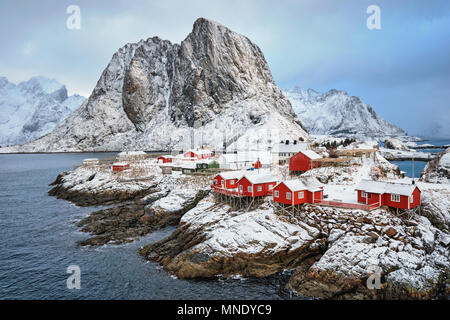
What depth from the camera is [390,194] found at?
28.5 m

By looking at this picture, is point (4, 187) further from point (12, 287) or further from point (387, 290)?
point (387, 290)

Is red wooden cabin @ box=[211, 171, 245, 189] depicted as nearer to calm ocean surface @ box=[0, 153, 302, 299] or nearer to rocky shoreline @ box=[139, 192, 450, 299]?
rocky shoreline @ box=[139, 192, 450, 299]

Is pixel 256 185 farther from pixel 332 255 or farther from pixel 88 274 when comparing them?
pixel 88 274

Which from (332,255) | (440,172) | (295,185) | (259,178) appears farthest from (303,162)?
(332,255)

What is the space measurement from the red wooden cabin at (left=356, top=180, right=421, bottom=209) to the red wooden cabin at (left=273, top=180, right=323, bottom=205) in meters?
4.68

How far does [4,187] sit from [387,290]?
80728 mm

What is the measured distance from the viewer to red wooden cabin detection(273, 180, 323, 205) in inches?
1198

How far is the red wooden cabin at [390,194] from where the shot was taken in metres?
27.4

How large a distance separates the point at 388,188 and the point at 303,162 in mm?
20047

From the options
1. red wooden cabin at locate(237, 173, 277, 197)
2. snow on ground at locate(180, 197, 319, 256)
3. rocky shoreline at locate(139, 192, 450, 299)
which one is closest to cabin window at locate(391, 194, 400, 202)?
rocky shoreline at locate(139, 192, 450, 299)

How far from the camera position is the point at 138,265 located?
2520cm

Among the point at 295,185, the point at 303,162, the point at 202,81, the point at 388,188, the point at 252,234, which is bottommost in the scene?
the point at 252,234

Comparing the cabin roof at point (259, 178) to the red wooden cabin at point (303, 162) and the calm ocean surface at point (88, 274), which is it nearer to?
the calm ocean surface at point (88, 274)

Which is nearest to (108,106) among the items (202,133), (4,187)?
(202,133)
